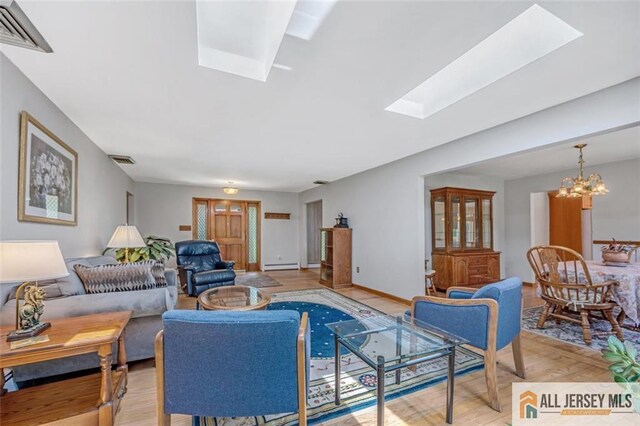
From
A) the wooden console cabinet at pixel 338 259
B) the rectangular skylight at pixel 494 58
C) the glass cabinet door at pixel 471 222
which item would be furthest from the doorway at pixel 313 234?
the rectangular skylight at pixel 494 58

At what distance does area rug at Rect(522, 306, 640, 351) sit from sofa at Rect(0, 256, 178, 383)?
12.8 ft

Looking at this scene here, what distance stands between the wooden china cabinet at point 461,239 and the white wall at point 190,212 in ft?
13.9

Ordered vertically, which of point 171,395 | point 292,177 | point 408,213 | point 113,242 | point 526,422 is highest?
point 292,177

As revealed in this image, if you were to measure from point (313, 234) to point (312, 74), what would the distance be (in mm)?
6715

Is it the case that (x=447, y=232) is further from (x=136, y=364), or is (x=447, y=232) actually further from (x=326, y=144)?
(x=136, y=364)

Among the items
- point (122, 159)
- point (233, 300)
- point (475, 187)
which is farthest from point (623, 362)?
point (122, 159)

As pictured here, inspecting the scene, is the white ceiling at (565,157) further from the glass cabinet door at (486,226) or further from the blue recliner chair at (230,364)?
the blue recliner chair at (230,364)

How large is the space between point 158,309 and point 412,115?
111 inches

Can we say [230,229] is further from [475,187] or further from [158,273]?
[475,187]

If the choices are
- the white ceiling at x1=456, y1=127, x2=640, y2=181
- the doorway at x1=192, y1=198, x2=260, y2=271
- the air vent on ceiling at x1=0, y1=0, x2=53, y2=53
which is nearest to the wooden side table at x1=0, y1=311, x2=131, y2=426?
the air vent on ceiling at x1=0, y1=0, x2=53, y2=53

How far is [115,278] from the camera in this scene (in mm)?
2258

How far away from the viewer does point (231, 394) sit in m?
1.27

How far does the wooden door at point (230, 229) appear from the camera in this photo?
7.40 metres

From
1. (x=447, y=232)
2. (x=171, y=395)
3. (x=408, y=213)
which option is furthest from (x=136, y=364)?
(x=447, y=232)
